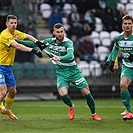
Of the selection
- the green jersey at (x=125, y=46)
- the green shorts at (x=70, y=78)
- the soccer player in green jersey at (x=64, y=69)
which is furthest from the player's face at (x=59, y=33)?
the green jersey at (x=125, y=46)

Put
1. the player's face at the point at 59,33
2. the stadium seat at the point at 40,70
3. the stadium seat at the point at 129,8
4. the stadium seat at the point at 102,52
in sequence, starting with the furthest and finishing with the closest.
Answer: the stadium seat at the point at 129,8, the stadium seat at the point at 102,52, the stadium seat at the point at 40,70, the player's face at the point at 59,33

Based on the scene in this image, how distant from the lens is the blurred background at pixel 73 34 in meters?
23.7

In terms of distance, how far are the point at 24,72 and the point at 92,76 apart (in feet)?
9.15

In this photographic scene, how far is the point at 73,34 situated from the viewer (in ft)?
84.4

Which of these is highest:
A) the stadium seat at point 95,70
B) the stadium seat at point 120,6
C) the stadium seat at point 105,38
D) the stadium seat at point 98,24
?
the stadium seat at point 120,6

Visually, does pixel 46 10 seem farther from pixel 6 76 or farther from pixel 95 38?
pixel 6 76

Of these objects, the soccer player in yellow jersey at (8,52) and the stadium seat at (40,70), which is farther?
the stadium seat at (40,70)

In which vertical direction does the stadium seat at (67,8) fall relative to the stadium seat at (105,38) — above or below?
above

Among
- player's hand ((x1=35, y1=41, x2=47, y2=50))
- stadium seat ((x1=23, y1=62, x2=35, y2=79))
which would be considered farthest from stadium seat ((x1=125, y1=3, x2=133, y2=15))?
player's hand ((x1=35, y1=41, x2=47, y2=50))

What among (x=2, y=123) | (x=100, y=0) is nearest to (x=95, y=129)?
(x=2, y=123)

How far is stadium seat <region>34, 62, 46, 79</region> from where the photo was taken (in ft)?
77.3

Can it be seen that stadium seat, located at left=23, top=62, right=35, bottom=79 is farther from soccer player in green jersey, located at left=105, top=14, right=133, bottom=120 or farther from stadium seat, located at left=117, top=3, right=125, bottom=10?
soccer player in green jersey, located at left=105, top=14, right=133, bottom=120

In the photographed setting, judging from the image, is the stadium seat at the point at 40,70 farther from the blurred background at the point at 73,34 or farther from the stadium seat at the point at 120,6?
the stadium seat at the point at 120,6

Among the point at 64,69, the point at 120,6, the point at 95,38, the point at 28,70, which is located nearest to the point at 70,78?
the point at 64,69
